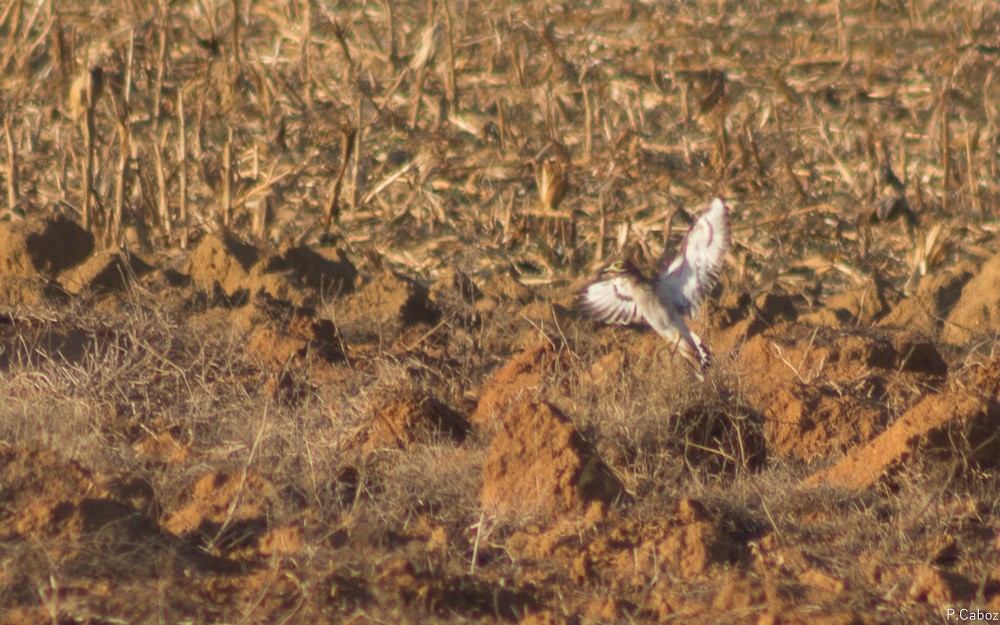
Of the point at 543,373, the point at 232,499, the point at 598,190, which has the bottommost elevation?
the point at 598,190

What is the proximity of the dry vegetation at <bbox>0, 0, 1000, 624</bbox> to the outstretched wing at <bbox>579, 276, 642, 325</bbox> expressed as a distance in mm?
191

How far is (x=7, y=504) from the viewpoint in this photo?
12.4 feet

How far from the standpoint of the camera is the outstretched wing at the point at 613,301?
551cm

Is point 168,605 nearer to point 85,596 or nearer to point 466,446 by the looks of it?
point 85,596

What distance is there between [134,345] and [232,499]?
5.40 feet

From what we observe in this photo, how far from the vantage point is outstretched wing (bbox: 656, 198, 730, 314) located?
5.36 metres

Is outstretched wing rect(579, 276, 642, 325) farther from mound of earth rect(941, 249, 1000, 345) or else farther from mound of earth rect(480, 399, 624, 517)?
mound of earth rect(941, 249, 1000, 345)

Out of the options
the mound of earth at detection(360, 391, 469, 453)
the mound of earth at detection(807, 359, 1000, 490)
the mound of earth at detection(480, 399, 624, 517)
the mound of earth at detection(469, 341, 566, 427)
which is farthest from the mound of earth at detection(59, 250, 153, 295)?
the mound of earth at detection(807, 359, 1000, 490)

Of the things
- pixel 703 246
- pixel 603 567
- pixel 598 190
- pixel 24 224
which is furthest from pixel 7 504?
pixel 598 190

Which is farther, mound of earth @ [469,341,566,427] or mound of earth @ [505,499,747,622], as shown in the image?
mound of earth @ [469,341,566,427]

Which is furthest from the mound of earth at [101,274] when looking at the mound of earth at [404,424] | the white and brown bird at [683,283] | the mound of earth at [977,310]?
the mound of earth at [977,310]

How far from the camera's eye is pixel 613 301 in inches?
221

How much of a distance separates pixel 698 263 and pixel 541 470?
1.53 m

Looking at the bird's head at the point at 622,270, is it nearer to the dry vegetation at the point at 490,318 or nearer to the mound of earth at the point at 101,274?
the dry vegetation at the point at 490,318
